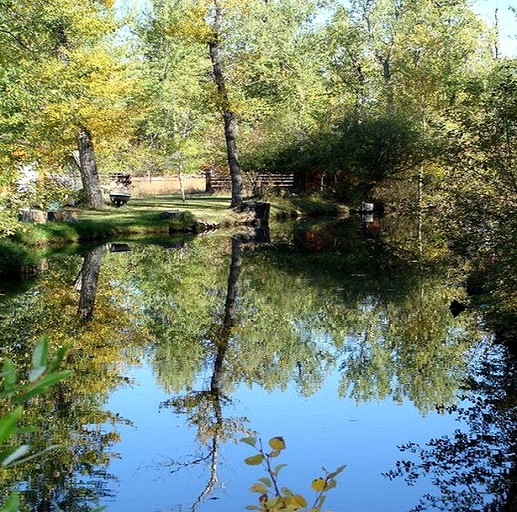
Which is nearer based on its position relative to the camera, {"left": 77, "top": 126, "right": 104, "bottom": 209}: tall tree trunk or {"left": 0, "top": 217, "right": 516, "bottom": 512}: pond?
{"left": 0, "top": 217, "right": 516, "bottom": 512}: pond

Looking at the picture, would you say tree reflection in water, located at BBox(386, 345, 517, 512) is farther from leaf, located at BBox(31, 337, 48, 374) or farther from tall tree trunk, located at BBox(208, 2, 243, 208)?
tall tree trunk, located at BBox(208, 2, 243, 208)

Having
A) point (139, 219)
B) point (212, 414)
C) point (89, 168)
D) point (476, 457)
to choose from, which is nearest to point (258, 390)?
point (212, 414)

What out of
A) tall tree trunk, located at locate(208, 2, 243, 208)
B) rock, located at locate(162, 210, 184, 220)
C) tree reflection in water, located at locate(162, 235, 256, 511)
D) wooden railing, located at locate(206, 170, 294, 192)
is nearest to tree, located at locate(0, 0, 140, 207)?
rock, located at locate(162, 210, 184, 220)

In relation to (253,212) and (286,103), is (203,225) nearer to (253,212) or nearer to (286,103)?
(253,212)

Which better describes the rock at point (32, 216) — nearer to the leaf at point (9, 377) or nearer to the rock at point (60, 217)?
the rock at point (60, 217)

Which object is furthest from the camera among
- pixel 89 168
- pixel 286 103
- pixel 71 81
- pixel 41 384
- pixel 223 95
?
pixel 286 103

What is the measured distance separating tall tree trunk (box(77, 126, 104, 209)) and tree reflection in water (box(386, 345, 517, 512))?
24252mm

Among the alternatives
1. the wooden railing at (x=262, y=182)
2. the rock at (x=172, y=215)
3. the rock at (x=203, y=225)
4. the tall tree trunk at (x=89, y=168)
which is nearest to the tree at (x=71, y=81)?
the tall tree trunk at (x=89, y=168)

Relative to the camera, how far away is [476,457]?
786 centimetres

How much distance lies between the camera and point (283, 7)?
5984 centimetres

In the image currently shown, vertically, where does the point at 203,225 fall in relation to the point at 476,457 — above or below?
below

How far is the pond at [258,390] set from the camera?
285 inches

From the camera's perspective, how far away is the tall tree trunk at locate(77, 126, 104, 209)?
31.9 m

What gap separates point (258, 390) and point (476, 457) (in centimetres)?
330
